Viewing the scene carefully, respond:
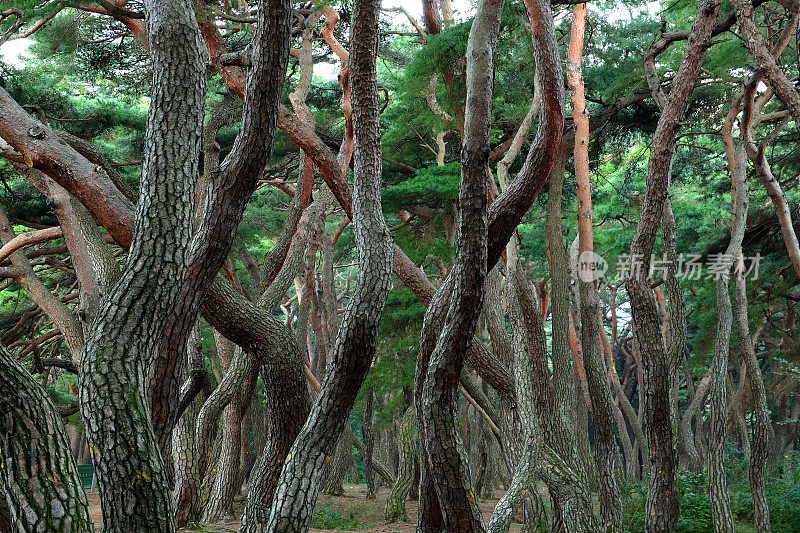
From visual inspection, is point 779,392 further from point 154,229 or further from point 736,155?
point 154,229

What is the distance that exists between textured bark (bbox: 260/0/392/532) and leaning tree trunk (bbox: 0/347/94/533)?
1.36m

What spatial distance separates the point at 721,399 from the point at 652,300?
2462 mm

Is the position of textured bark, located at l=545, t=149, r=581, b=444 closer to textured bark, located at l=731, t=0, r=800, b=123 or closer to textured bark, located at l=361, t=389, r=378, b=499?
textured bark, located at l=731, t=0, r=800, b=123

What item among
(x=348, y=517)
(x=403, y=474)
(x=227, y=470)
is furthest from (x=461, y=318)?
(x=348, y=517)

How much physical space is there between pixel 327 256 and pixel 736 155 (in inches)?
262

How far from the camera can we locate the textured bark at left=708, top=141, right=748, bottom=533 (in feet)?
27.2

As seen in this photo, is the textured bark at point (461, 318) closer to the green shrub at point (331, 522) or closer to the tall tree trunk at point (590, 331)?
the tall tree trunk at point (590, 331)

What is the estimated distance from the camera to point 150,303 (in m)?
3.65

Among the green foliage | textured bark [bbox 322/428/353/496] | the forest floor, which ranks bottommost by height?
the forest floor

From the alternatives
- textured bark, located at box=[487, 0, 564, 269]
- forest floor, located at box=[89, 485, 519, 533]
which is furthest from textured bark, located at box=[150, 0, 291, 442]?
forest floor, located at box=[89, 485, 519, 533]

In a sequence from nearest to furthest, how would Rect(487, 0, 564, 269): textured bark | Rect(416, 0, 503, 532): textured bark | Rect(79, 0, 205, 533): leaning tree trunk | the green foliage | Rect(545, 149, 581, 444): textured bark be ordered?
Rect(79, 0, 205, 533): leaning tree trunk
Rect(416, 0, 503, 532): textured bark
Rect(487, 0, 564, 269): textured bark
Rect(545, 149, 581, 444): textured bark
the green foliage

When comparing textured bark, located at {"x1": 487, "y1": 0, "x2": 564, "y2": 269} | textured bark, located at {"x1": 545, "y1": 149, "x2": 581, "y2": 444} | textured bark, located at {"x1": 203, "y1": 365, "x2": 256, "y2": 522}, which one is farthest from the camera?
textured bark, located at {"x1": 203, "y1": 365, "x2": 256, "y2": 522}

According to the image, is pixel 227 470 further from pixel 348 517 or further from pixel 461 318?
pixel 461 318

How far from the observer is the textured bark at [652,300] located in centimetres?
644
